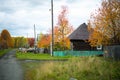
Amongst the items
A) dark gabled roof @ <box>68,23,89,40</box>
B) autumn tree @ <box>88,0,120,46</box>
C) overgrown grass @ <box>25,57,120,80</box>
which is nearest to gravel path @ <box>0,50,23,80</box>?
overgrown grass @ <box>25,57,120,80</box>

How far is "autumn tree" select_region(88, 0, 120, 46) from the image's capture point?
34.2 meters

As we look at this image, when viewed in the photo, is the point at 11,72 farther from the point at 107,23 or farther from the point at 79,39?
the point at 79,39

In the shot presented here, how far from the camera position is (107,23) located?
34500mm

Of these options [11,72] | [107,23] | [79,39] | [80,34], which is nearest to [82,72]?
[11,72]

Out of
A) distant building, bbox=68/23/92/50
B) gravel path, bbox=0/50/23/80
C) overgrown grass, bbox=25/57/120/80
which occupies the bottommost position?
gravel path, bbox=0/50/23/80

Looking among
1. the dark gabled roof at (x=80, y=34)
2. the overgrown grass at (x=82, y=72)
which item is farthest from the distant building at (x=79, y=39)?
the overgrown grass at (x=82, y=72)

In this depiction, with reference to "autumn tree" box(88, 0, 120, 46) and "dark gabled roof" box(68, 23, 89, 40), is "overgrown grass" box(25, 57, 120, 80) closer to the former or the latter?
"autumn tree" box(88, 0, 120, 46)

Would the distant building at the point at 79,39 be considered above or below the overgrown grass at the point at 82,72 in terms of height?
above

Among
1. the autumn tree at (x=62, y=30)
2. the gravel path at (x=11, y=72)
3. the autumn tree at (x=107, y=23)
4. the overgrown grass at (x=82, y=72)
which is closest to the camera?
the overgrown grass at (x=82, y=72)

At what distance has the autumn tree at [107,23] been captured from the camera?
34156 millimetres

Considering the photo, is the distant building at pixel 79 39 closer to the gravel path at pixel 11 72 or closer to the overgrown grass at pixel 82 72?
the gravel path at pixel 11 72

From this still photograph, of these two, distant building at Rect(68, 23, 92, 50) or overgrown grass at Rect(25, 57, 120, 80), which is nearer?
overgrown grass at Rect(25, 57, 120, 80)

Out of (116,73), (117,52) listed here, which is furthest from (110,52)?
(116,73)

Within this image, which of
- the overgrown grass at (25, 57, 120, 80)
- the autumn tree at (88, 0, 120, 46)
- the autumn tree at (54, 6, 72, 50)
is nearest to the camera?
the overgrown grass at (25, 57, 120, 80)
